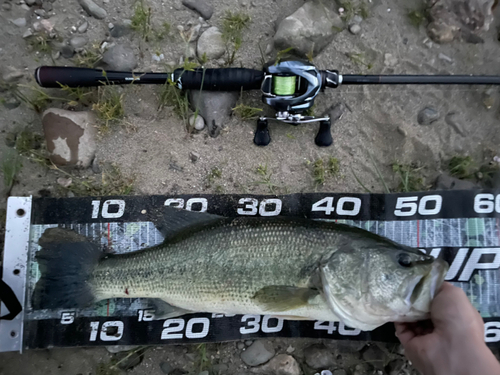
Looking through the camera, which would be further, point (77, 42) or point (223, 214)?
point (77, 42)

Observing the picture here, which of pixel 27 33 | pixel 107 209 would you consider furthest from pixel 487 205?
pixel 27 33

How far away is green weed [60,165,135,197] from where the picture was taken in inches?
124

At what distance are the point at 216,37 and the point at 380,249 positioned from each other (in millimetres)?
2412

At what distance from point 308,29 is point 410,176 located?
1668 mm

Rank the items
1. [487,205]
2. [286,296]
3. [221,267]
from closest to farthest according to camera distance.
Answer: [286,296], [221,267], [487,205]

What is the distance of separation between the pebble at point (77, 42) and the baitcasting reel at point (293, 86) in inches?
71.0

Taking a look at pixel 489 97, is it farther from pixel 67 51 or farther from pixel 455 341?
pixel 67 51

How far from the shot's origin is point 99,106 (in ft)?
10.3

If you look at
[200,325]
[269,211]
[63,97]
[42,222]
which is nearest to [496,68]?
[269,211]

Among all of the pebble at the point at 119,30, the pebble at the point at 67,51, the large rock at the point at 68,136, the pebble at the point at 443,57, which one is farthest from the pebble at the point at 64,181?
the pebble at the point at 443,57

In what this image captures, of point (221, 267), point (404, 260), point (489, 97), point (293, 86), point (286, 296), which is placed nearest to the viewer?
point (404, 260)

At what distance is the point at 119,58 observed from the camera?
324cm

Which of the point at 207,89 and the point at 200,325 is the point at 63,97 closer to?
the point at 207,89

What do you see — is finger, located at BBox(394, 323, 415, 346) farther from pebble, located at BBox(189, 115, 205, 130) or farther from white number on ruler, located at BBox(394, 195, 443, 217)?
pebble, located at BBox(189, 115, 205, 130)
